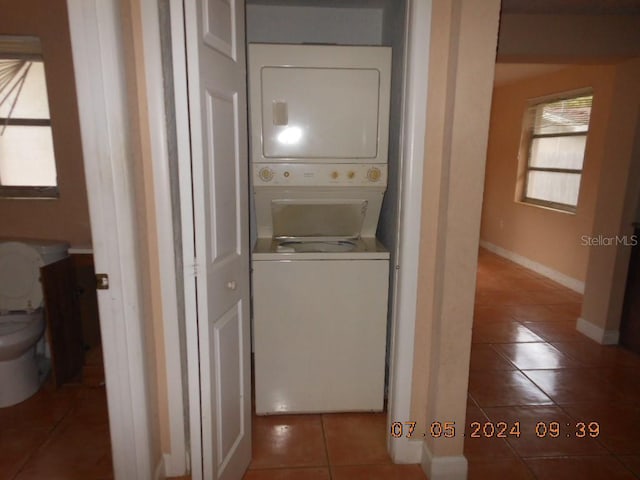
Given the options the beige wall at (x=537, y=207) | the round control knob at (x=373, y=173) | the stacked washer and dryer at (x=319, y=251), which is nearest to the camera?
the stacked washer and dryer at (x=319, y=251)

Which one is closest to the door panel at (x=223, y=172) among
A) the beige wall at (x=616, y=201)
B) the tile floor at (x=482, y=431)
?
the tile floor at (x=482, y=431)

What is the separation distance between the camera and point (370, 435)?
211 centimetres

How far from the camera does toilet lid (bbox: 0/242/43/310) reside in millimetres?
2363

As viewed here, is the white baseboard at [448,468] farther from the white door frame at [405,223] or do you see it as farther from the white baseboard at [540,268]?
the white baseboard at [540,268]

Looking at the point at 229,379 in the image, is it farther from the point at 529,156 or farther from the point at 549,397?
the point at 529,156

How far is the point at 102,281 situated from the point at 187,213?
392mm

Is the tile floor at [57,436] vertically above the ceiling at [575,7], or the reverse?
the ceiling at [575,7]

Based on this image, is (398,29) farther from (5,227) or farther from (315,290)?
(5,227)

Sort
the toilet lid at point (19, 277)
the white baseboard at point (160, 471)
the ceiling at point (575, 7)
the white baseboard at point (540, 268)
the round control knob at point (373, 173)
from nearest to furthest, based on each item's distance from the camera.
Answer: the white baseboard at point (160, 471) < the round control knob at point (373, 173) < the toilet lid at point (19, 277) < the ceiling at point (575, 7) < the white baseboard at point (540, 268)

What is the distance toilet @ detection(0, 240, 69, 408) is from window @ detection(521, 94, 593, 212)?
15.6 feet

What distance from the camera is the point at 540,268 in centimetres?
491

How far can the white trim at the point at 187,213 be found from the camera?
1214 millimetres

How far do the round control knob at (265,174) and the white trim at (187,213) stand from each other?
0.88m

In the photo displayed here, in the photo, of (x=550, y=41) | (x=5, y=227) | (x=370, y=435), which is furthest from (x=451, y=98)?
(x=5, y=227)
